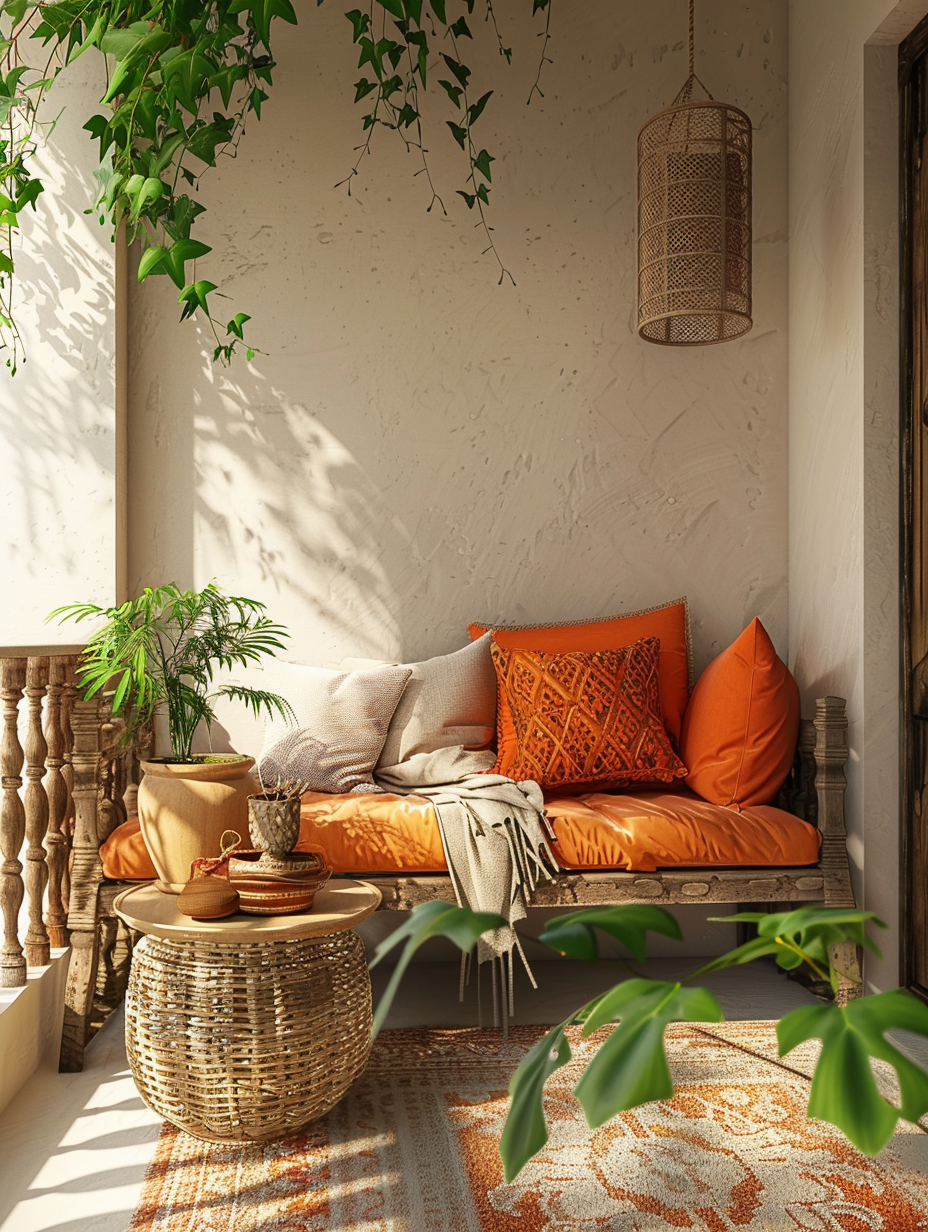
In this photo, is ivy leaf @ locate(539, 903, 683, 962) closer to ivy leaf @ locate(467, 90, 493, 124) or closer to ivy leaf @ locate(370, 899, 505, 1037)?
ivy leaf @ locate(370, 899, 505, 1037)

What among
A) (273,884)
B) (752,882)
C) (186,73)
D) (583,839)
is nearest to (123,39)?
(186,73)

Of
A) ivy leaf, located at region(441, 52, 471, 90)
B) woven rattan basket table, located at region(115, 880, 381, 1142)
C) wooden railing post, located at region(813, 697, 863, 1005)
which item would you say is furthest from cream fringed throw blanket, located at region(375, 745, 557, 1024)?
ivy leaf, located at region(441, 52, 471, 90)

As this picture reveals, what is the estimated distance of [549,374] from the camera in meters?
3.30

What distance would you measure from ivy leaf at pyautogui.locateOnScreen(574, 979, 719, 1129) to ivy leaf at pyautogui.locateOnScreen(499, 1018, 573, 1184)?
0.8 inches

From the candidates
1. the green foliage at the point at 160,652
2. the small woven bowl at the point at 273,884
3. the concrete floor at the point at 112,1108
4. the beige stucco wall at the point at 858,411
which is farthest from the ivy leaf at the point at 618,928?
the beige stucco wall at the point at 858,411

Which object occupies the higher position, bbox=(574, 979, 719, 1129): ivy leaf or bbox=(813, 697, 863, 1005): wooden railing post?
bbox=(574, 979, 719, 1129): ivy leaf

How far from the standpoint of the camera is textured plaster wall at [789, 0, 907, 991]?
2705 mm

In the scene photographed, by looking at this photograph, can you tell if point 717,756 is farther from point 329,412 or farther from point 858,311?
point 329,412

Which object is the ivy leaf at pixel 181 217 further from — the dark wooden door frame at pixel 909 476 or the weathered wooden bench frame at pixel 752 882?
the dark wooden door frame at pixel 909 476

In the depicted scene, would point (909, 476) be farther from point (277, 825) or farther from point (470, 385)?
point (277, 825)

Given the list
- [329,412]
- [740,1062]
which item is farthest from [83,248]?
[740,1062]

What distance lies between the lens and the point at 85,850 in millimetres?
2416

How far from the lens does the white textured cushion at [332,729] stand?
285cm

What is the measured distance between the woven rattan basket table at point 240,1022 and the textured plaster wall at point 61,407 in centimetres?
142
